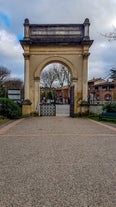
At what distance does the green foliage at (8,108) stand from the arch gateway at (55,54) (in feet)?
10.5

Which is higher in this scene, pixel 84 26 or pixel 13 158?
pixel 84 26

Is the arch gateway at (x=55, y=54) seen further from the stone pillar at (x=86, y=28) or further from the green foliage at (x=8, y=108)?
the green foliage at (x=8, y=108)

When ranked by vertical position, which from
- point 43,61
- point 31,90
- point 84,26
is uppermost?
point 84,26

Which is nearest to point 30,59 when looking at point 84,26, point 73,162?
point 84,26

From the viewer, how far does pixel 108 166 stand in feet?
21.0

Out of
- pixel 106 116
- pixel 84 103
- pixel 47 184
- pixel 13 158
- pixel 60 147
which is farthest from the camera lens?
pixel 84 103

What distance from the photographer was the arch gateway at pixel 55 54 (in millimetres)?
25750

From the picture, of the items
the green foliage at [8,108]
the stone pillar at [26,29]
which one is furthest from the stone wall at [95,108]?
the stone pillar at [26,29]

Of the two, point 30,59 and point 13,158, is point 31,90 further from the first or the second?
point 13,158

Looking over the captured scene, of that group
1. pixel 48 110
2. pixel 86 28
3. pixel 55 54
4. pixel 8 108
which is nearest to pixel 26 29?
pixel 55 54

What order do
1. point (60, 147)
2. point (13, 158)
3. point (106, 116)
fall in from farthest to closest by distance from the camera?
point (106, 116) → point (60, 147) → point (13, 158)

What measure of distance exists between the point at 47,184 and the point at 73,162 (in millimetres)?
1904

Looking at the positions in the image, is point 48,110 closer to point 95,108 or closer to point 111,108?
point 95,108

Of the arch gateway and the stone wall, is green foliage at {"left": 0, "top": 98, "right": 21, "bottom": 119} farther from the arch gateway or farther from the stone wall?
the stone wall
